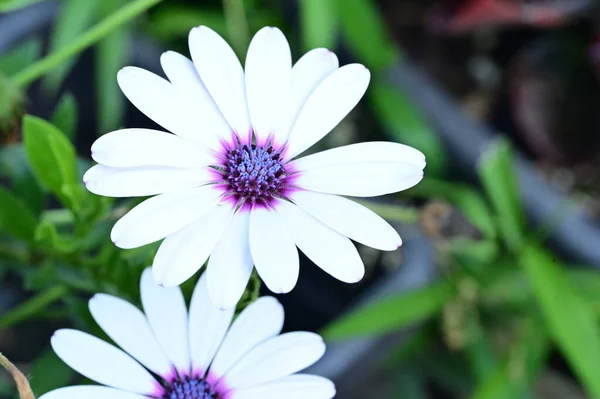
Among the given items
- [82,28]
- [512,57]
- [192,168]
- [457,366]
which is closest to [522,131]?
[512,57]

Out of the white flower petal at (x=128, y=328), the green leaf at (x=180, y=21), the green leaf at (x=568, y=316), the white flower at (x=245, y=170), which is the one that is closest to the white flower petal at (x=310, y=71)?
the white flower at (x=245, y=170)

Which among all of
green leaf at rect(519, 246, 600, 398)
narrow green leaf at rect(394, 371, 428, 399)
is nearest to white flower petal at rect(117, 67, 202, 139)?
green leaf at rect(519, 246, 600, 398)

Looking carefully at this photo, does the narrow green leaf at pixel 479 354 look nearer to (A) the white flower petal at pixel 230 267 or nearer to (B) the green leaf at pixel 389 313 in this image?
(B) the green leaf at pixel 389 313

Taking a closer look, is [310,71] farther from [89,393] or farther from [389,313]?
[389,313]

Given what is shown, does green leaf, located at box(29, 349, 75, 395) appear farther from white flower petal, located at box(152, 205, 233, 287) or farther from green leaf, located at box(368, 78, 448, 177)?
green leaf, located at box(368, 78, 448, 177)

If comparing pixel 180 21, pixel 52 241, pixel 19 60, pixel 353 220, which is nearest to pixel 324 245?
pixel 353 220

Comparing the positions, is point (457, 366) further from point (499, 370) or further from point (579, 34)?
point (579, 34)

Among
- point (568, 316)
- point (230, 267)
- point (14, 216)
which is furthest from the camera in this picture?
point (568, 316)
